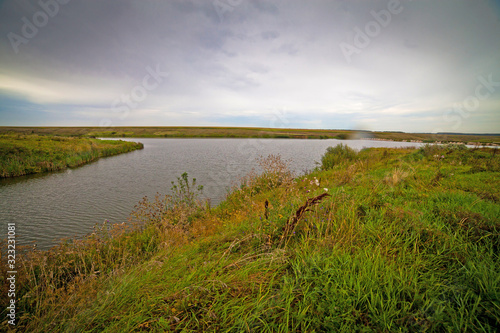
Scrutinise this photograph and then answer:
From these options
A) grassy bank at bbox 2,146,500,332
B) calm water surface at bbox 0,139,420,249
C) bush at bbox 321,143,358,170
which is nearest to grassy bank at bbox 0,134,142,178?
calm water surface at bbox 0,139,420,249

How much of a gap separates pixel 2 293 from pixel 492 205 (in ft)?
24.9

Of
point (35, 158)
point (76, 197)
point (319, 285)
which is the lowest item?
point (76, 197)

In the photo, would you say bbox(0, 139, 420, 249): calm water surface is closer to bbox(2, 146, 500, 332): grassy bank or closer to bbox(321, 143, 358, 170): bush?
bbox(2, 146, 500, 332): grassy bank

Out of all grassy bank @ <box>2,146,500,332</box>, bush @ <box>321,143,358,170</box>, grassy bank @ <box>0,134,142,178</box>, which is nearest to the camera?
grassy bank @ <box>2,146,500,332</box>

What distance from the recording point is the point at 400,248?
2.43 metres

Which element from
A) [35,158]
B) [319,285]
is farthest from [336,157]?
[35,158]

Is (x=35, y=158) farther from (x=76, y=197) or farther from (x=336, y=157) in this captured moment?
(x=336, y=157)

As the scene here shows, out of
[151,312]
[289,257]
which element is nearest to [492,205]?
[289,257]

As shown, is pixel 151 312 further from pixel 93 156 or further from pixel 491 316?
pixel 93 156

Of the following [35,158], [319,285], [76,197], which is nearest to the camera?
[319,285]

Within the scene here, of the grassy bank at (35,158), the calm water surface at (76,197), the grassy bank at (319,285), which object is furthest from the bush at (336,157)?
the grassy bank at (35,158)

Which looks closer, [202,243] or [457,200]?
[202,243]

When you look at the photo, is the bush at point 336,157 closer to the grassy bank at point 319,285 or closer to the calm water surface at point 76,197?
the calm water surface at point 76,197

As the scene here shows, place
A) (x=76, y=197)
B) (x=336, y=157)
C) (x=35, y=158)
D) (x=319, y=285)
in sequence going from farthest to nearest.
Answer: (x=35, y=158), (x=336, y=157), (x=76, y=197), (x=319, y=285)
